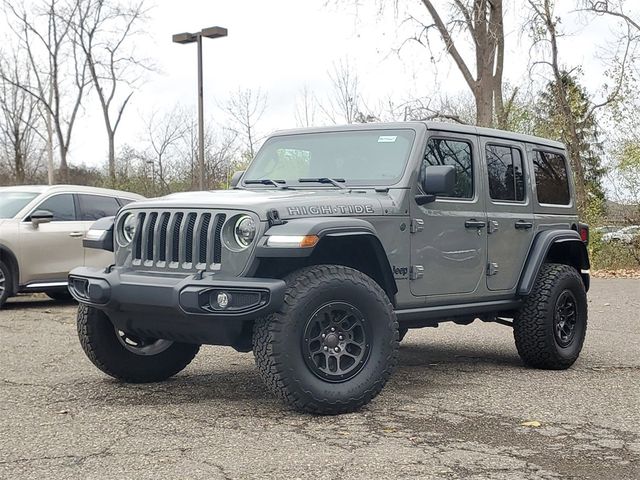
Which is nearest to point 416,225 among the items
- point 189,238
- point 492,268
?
point 492,268

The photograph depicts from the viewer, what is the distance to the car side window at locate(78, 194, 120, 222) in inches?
489

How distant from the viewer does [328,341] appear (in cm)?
545

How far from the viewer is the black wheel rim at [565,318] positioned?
292 inches

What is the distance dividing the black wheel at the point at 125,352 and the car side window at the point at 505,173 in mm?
2698

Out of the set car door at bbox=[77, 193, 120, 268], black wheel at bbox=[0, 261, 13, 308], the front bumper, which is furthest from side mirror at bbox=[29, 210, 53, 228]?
the front bumper

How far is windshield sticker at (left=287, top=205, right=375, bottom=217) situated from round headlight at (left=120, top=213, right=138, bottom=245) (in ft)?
3.81

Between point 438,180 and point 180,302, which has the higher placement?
point 438,180

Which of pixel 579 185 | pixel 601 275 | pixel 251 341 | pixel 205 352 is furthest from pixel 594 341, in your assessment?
pixel 579 185

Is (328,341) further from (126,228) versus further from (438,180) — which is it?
(126,228)

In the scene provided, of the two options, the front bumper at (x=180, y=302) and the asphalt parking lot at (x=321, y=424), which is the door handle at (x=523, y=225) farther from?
the front bumper at (x=180, y=302)

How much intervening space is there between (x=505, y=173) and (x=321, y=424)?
304 cm

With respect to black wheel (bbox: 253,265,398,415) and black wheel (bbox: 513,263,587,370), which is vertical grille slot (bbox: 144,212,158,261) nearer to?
black wheel (bbox: 253,265,398,415)

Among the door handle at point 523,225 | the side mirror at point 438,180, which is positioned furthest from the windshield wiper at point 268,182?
the door handle at point 523,225

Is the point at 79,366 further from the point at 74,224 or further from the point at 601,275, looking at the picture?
the point at 601,275
